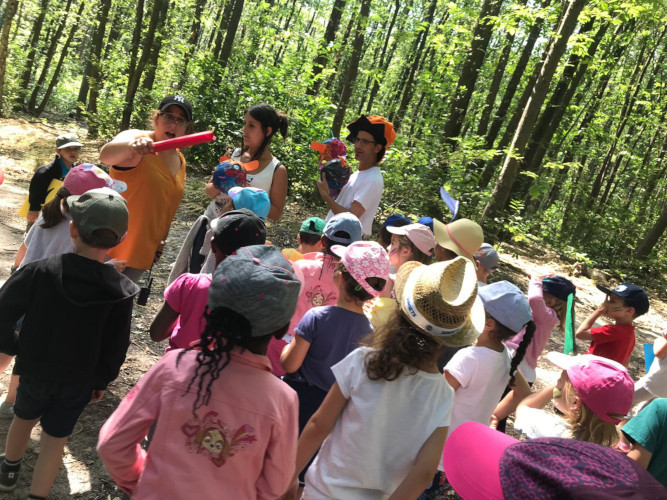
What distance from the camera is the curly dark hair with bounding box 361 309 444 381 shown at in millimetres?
1936

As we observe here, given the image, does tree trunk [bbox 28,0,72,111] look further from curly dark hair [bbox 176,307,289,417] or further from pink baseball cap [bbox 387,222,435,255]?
curly dark hair [bbox 176,307,289,417]

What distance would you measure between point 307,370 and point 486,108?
13701 mm

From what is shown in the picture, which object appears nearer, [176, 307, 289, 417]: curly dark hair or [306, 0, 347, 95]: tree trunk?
[176, 307, 289, 417]: curly dark hair

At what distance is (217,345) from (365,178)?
9.99ft

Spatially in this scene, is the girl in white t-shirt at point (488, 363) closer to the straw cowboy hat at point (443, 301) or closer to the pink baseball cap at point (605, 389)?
the pink baseball cap at point (605, 389)

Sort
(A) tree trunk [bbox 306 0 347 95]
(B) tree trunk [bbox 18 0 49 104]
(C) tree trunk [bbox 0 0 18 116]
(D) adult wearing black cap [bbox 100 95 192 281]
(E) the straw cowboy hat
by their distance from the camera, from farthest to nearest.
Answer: (B) tree trunk [bbox 18 0 49 104], (A) tree trunk [bbox 306 0 347 95], (C) tree trunk [bbox 0 0 18 116], (D) adult wearing black cap [bbox 100 95 192 281], (E) the straw cowboy hat

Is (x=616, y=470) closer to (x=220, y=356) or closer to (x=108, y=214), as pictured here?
(x=220, y=356)

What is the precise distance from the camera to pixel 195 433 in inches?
64.0

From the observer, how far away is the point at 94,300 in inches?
96.0

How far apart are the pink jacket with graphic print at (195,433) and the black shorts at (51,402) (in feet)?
3.36

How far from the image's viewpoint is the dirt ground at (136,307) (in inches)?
116

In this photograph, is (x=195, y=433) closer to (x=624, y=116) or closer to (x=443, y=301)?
(x=443, y=301)

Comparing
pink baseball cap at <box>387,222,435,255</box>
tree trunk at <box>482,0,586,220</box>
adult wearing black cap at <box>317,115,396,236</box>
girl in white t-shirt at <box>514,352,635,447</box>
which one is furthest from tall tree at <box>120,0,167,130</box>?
girl in white t-shirt at <box>514,352,635,447</box>

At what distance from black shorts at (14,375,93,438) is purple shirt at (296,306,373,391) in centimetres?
120
